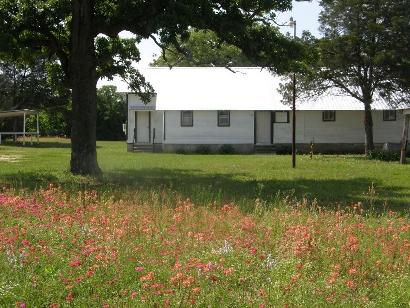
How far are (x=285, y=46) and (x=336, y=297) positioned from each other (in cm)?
1566

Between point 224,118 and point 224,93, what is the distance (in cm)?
222

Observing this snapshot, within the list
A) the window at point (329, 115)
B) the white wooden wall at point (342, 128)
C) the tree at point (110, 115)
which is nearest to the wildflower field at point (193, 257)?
the white wooden wall at point (342, 128)

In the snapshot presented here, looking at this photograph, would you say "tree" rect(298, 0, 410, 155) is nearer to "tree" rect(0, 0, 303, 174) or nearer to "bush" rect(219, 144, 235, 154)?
"bush" rect(219, 144, 235, 154)

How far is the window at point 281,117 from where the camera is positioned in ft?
143

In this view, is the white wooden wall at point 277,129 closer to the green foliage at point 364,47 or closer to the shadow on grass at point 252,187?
the green foliage at point 364,47

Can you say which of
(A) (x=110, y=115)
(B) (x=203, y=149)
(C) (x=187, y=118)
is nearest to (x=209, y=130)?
(B) (x=203, y=149)

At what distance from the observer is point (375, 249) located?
7.71m

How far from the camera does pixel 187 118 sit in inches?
1704

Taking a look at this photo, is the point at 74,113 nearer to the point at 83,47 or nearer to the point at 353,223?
the point at 83,47

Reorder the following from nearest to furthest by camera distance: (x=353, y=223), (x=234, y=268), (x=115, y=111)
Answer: (x=234, y=268) < (x=353, y=223) < (x=115, y=111)

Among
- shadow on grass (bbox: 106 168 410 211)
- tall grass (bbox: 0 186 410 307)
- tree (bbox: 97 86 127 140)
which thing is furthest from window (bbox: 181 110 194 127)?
tall grass (bbox: 0 186 410 307)

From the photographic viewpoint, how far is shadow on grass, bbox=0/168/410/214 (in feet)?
46.6

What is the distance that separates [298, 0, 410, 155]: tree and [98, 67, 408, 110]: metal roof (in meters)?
5.92

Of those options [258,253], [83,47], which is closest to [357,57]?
[83,47]
